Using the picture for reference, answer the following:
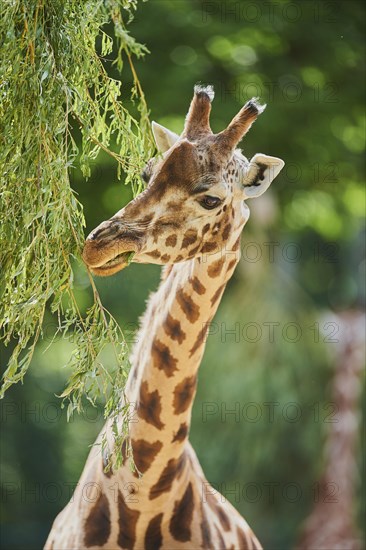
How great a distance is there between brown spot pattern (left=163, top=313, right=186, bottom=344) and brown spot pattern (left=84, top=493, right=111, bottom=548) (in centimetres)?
85

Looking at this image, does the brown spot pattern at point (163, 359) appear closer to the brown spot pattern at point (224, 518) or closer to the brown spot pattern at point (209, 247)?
the brown spot pattern at point (209, 247)

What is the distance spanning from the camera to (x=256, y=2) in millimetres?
12953

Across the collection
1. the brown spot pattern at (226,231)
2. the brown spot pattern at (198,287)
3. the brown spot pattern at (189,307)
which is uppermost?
the brown spot pattern at (226,231)

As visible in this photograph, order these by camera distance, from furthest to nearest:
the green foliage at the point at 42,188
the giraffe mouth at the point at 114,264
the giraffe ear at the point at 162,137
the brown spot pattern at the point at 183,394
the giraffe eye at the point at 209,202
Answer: the giraffe ear at the point at 162,137
the brown spot pattern at the point at 183,394
the giraffe eye at the point at 209,202
the green foliage at the point at 42,188
the giraffe mouth at the point at 114,264

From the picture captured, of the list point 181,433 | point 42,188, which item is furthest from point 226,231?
point 181,433

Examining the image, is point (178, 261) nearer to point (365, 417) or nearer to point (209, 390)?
point (209, 390)

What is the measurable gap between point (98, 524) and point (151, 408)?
64 cm

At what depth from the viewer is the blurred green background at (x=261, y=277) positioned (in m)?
12.9

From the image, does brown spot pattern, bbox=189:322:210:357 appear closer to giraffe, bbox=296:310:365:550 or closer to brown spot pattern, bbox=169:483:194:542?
brown spot pattern, bbox=169:483:194:542

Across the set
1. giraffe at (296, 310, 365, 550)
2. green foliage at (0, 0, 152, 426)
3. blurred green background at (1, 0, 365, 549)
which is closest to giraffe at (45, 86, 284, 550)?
green foliage at (0, 0, 152, 426)

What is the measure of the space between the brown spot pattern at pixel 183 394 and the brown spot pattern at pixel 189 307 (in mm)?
285

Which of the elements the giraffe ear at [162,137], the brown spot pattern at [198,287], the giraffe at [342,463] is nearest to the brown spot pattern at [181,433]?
the brown spot pattern at [198,287]

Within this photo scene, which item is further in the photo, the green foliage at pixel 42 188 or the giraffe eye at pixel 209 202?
the giraffe eye at pixel 209 202

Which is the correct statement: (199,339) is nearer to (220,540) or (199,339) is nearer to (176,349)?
(176,349)
